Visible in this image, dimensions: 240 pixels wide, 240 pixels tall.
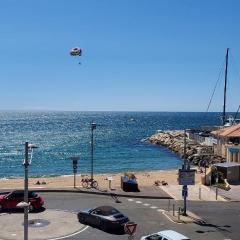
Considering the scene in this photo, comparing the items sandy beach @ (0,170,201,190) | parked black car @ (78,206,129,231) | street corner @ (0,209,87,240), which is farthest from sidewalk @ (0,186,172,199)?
parked black car @ (78,206,129,231)

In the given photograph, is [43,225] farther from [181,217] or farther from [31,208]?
[181,217]

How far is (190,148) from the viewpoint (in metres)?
93.9

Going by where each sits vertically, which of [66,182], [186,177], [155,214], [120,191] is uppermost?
[186,177]

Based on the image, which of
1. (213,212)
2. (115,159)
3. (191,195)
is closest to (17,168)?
(115,159)

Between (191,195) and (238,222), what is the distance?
32.3 ft

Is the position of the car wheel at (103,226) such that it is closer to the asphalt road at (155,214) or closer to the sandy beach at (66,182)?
the asphalt road at (155,214)

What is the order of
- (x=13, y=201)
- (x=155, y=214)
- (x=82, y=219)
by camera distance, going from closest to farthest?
1. (x=82, y=219)
2. (x=155, y=214)
3. (x=13, y=201)

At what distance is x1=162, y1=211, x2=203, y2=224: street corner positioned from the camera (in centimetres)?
3127

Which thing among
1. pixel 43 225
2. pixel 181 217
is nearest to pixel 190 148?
pixel 181 217

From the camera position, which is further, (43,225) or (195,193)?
(195,193)

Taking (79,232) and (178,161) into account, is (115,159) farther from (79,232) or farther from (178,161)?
(79,232)

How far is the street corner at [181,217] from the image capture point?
31.3 meters

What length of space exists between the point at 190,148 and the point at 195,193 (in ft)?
171

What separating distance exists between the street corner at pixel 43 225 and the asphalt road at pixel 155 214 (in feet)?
3.38
